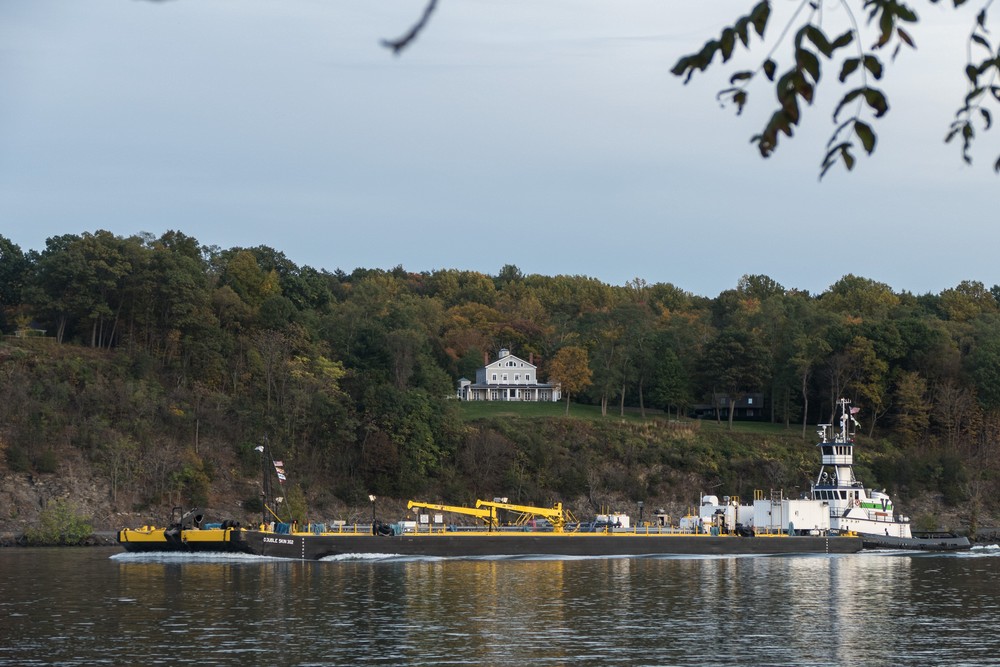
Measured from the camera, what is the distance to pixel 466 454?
117 metres

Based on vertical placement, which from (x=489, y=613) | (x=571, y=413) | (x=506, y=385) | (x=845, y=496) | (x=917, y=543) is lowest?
(x=489, y=613)

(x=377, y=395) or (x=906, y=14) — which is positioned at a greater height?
(x=377, y=395)

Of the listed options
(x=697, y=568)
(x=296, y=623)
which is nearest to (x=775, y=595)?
(x=697, y=568)

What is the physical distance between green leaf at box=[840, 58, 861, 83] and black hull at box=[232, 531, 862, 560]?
219 ft

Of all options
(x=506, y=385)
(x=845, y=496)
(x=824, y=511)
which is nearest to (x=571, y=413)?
(x=506, y=385)

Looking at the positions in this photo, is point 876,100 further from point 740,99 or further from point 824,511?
point 824,511

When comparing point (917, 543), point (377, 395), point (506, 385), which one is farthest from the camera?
point (506, 385)

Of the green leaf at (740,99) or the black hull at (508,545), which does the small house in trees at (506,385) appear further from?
the green leaf at (740,99)

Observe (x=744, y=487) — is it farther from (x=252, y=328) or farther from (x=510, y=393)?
(x=252, y=328)

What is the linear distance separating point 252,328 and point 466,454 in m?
28.6

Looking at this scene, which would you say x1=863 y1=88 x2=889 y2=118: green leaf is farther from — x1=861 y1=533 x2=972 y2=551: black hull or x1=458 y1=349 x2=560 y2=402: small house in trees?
x1=458 y1=349 x2=560 y2=402: small house in trees

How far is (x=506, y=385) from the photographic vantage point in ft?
514

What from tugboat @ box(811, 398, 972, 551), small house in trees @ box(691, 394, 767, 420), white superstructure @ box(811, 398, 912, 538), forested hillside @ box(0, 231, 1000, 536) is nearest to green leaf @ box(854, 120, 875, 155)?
tugboat @ box(811, 398, 972, 551)

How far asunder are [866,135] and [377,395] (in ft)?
352
